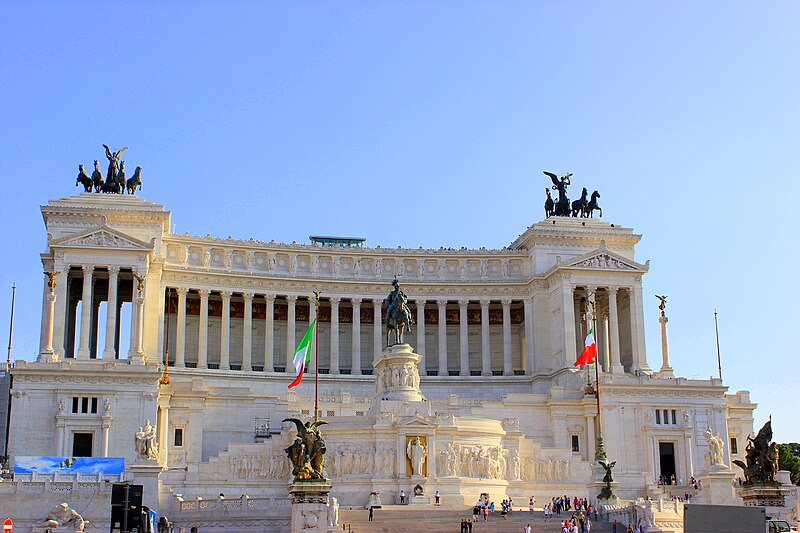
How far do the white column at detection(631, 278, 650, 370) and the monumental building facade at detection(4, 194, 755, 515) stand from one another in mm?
150

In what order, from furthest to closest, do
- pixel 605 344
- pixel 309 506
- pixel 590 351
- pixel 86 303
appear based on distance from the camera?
pixel 605 344 → pixel 86 303 → pixel 590 351 → pixel 309 506

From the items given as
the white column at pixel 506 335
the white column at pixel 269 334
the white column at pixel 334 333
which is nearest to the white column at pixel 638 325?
the white column at pixel 506 335

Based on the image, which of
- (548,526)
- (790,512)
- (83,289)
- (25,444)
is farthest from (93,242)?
(790,512)

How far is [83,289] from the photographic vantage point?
9000cm

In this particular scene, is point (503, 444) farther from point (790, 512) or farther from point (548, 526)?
point (790, 512)

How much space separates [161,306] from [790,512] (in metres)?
54.4

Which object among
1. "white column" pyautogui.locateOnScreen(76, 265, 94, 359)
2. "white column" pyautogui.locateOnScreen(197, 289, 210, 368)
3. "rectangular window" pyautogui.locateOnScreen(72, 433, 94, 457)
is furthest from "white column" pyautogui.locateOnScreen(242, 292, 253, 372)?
"rectangular window" pyautogui.locateOnScreen(72, 433, 94, 457)

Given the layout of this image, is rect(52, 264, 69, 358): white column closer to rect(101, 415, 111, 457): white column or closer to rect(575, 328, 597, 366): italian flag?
rect(101, 415, 111, 457): white column

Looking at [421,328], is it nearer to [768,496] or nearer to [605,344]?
[605,344]

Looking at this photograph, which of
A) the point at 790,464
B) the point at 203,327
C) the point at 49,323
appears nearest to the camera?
the point at 49,323

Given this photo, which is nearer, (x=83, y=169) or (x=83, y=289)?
(x=83, y=289)

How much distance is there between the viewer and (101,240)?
296 feet

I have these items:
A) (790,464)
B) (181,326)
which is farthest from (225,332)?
(790,464)

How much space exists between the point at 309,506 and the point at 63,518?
15072 mm
